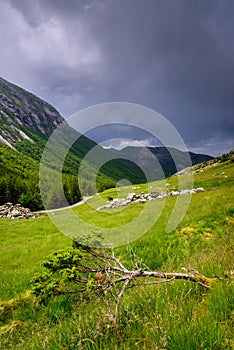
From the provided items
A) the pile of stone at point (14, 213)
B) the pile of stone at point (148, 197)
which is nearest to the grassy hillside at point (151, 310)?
the pile of stone at point (148, 197)

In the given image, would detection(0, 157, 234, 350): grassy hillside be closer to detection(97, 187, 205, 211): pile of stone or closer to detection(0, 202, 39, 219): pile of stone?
detection(97, 187, 205, 211): pile of stone

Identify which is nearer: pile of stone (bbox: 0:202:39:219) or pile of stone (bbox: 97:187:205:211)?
pile of stone (bbox: 97:187:205:211)

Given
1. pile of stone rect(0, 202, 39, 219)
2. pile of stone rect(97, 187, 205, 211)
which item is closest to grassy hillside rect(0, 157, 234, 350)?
pile of stone rect(97, 187, 205, 211)

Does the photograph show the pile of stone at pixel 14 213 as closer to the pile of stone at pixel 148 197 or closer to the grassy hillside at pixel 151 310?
the pile of stone at pixel 148 197

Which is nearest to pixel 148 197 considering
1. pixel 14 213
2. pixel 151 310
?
pixel 14 213

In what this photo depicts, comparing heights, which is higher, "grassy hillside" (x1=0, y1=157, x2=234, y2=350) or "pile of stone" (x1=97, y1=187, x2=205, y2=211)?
"pile of stone" (x1=97, y1=187, x2=205, y2=211)

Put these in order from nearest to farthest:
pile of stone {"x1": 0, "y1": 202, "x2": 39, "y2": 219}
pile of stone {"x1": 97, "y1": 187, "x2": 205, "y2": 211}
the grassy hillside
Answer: the grassy hillside
pile of stone {"x1": 97, "y1": 187, "x2": 205, "y2": 211}
pile of stone {"x1": 0, "y1": 202, "x2": 39, "y2": 219}

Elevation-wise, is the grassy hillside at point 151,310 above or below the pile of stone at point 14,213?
below

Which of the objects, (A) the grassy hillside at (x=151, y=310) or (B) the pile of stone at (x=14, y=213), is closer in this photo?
(A) the grassy hillside at (x=151, y=310)

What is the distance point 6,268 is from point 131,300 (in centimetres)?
1058

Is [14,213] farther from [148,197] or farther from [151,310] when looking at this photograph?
[151,310]

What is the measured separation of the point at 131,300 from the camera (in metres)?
4.19

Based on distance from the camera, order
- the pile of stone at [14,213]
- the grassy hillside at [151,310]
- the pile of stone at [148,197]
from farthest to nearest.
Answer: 1. the pile of stone at [14,213]
2. the pile of stone at [148,197]
3. the grassy hillside at [151,310]

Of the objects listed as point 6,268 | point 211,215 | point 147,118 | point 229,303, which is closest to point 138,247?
point 211,215
